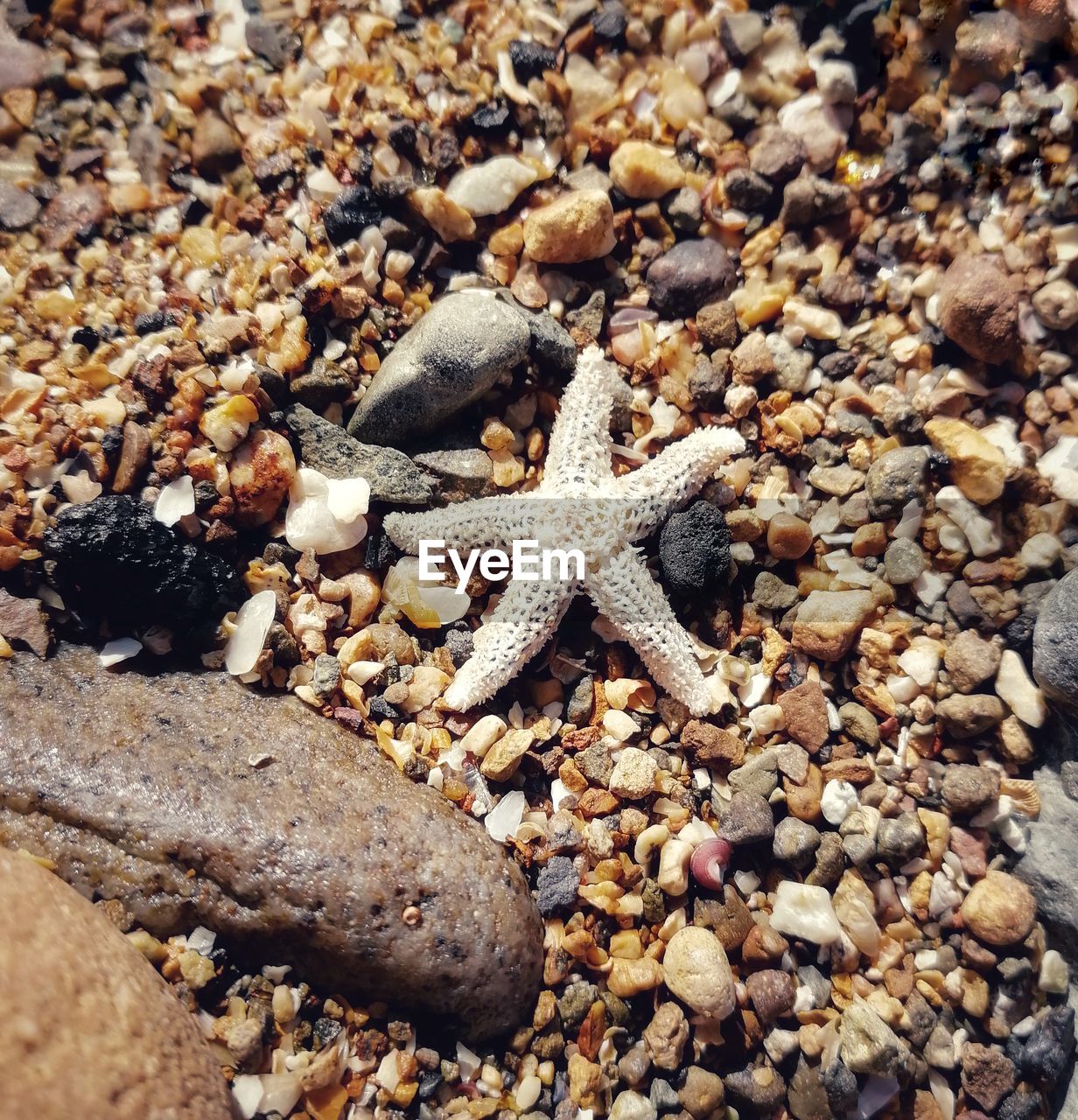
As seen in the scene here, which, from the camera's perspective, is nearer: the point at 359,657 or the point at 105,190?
the point at 359,657

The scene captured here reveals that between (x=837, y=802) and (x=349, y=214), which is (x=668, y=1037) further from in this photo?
(x=349, y=214)

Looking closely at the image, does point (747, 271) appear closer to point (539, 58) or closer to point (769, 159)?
Result: point (769, 159)

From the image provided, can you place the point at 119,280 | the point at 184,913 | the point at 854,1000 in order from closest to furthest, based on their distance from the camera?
1. the point at 184,913
2. the point at 854,1000
3. the point at 119,280

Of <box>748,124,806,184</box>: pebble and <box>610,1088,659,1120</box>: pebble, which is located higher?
<box>748,124,806,184</box>: pebble

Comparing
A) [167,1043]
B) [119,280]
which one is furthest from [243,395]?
[167,1043]

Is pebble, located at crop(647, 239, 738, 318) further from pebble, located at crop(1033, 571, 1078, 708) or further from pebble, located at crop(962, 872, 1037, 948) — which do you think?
pebble, located at crop(962, 872, 1037, 948)

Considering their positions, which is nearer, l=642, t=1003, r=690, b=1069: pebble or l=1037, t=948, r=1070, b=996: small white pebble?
l=642, t=1003, r=690, b=1069: pebble

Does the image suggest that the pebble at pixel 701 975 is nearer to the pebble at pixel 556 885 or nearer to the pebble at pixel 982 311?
the pebble at pixel 556 885

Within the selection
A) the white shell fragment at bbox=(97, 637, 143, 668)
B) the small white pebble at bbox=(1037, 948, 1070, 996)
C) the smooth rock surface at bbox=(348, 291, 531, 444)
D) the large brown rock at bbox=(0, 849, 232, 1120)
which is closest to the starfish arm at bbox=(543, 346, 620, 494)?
the smooth rock surface at bbox=(348, 291, 531, 444)
